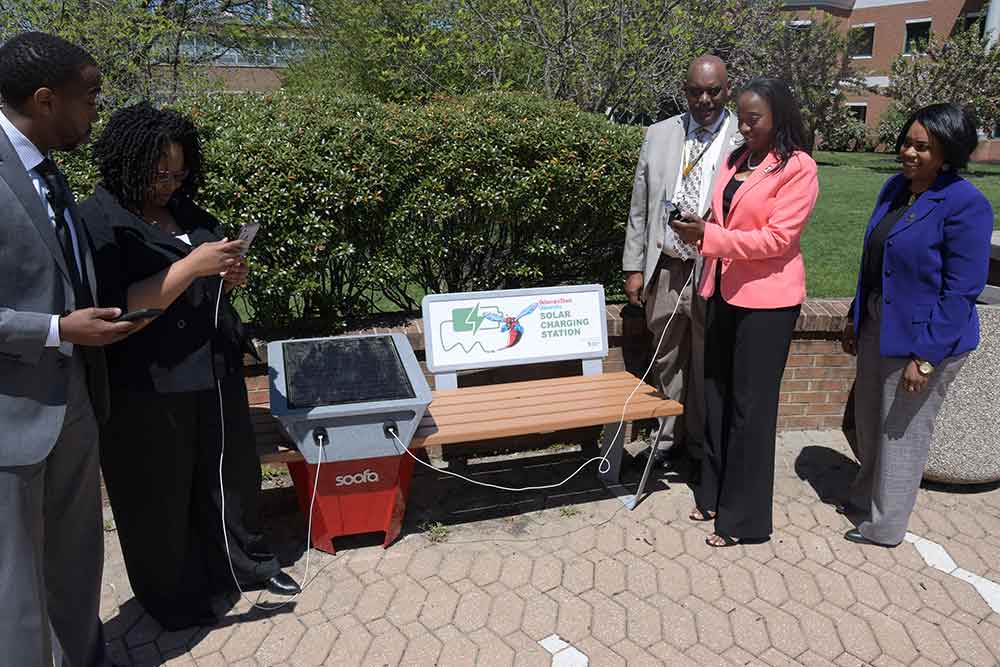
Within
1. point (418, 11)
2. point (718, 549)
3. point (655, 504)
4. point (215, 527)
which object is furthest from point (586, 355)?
point (418, 11)

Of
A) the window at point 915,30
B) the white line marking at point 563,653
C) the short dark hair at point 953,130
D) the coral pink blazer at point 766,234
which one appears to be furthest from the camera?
the window at point 915,30

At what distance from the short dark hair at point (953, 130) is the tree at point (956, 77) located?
69.6ft

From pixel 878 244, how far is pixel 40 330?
11.6 feet

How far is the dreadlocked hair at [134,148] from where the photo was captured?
2.69m

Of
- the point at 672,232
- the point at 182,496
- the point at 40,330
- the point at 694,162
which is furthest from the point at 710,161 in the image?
the point at 40,330

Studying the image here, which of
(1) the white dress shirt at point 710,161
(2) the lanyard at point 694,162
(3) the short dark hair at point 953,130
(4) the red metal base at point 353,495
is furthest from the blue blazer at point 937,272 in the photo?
(4) the red metal base at point 353,495

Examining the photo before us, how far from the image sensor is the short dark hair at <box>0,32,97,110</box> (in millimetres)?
2186

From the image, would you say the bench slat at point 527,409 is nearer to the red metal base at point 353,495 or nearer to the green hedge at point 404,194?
the red metal base at point 353,495

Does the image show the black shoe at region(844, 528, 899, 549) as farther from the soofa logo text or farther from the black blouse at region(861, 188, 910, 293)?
the soofa logo text

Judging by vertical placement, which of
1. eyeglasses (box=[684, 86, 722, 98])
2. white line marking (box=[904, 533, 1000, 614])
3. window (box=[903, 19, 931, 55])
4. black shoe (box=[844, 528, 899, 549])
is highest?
window (box=[903, 19, 931, 55])

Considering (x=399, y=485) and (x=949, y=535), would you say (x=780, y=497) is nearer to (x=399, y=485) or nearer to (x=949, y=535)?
(x=949, y=535)

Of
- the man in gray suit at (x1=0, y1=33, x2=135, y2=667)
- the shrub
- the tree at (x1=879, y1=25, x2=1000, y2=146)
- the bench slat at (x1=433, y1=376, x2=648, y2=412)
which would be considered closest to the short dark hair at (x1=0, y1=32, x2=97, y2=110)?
the man in gray suit at (x1=0, y1=33, x2=135, y2=667)

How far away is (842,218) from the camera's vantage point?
13.3m

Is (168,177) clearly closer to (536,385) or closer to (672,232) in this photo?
(536,385)
